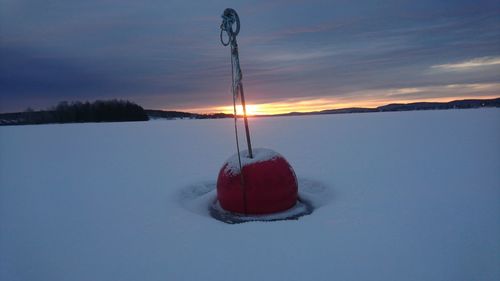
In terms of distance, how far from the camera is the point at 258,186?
12.3 ft

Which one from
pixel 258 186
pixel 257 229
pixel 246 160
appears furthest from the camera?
pixel 246 160

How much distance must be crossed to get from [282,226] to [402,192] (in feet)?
6.41

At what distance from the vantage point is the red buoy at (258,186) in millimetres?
3746

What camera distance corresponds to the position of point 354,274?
2381 mm

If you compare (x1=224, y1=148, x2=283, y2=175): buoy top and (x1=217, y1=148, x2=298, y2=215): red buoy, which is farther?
(x1=224, y1=148, x2=283, y2=175): buoy top

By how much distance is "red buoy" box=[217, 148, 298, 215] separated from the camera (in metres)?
3.75

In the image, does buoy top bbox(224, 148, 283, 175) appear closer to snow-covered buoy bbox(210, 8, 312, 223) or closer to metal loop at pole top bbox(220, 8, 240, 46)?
snow-covered buoy bbox(210, 8, 312, 223)

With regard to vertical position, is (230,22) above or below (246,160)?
above

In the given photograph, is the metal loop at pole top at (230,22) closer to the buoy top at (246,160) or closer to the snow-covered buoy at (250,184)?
the snow-covered buoy at (250,184)

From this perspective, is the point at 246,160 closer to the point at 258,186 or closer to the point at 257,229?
the point at 258,186

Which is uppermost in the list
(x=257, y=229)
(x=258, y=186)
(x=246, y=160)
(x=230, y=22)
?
(x=230, y=22)

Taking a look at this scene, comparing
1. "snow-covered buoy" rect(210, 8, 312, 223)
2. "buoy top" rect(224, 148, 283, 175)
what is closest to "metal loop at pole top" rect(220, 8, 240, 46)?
"snow-covered buoy" rect(210, 8, 312, 223)

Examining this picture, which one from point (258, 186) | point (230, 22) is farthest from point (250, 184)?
point (230, 22)

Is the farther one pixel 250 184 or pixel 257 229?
pixel 250 184
